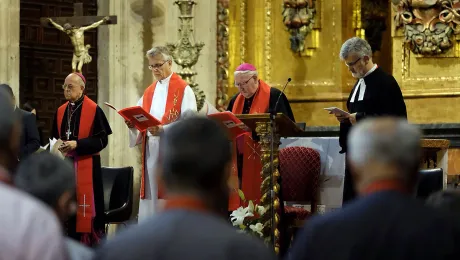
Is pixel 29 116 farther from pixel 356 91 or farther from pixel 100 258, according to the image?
pixel 100 258

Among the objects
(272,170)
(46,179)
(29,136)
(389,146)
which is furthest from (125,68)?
(389,146)

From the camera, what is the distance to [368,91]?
22.7 feet

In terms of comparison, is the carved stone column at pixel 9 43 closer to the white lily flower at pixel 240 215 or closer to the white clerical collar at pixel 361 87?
the white lily flower at pixel 240 215

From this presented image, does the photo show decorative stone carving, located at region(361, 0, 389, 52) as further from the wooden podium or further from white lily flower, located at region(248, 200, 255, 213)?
white lily flower, located at region(248, 200, 255, 213)

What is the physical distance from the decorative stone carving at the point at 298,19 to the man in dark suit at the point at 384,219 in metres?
7.29

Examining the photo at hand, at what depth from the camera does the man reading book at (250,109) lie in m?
7.66

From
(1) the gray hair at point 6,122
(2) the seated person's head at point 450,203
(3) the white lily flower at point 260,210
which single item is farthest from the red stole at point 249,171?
(1) the gray hair at point 6,122

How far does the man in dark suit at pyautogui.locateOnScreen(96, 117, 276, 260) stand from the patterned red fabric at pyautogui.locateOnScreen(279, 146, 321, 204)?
570 centimetres

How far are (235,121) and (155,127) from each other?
0.82m

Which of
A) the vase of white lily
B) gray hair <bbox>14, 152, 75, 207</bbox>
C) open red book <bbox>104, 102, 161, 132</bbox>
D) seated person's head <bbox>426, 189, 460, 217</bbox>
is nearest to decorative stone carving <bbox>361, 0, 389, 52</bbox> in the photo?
open red book <bbox>104, 102, 161, 132</bbox>

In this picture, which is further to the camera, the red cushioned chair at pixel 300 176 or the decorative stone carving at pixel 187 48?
the decorative stone carving at pixel 187 48

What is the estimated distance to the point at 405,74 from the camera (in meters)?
9.59

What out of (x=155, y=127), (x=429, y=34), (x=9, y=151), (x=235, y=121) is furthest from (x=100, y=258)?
(x=429, y=34)

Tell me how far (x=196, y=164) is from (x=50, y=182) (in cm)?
69
